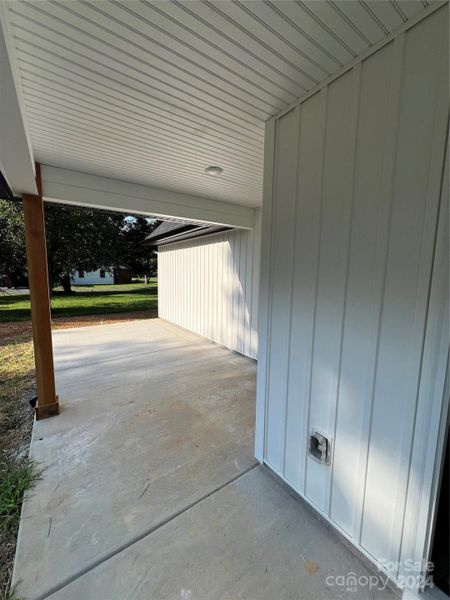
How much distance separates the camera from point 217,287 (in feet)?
19.2

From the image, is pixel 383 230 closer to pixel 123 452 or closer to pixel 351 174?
pixel 351 174

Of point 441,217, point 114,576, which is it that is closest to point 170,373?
point 114,576

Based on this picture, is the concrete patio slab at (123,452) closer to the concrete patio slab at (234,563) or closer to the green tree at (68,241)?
the concrete patio slab at (234,563)

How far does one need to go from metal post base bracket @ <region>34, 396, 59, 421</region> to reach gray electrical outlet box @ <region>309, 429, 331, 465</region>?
2727 mm

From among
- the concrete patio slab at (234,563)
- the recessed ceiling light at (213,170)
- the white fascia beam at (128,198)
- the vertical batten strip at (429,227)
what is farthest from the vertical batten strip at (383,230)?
the white fascia beam at (128,198)

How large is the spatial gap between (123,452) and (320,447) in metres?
1.73

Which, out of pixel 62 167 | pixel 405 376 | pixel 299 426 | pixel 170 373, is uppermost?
pixel 62 167

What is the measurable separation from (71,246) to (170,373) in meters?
10.4

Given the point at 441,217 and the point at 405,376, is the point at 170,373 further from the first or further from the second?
the point at 441,217

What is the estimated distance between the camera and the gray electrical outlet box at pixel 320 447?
65.1 inches

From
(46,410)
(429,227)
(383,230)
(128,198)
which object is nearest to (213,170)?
(128,198)

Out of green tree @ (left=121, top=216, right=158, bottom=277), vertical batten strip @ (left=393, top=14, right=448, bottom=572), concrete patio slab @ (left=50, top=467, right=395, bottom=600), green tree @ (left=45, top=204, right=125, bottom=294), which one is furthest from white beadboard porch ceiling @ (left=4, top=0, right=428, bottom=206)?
green tree @ (left=121, top=216, right=158, bottom=277)

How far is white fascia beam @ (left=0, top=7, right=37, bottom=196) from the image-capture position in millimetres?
1003

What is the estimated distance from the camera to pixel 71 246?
38.5 ft
